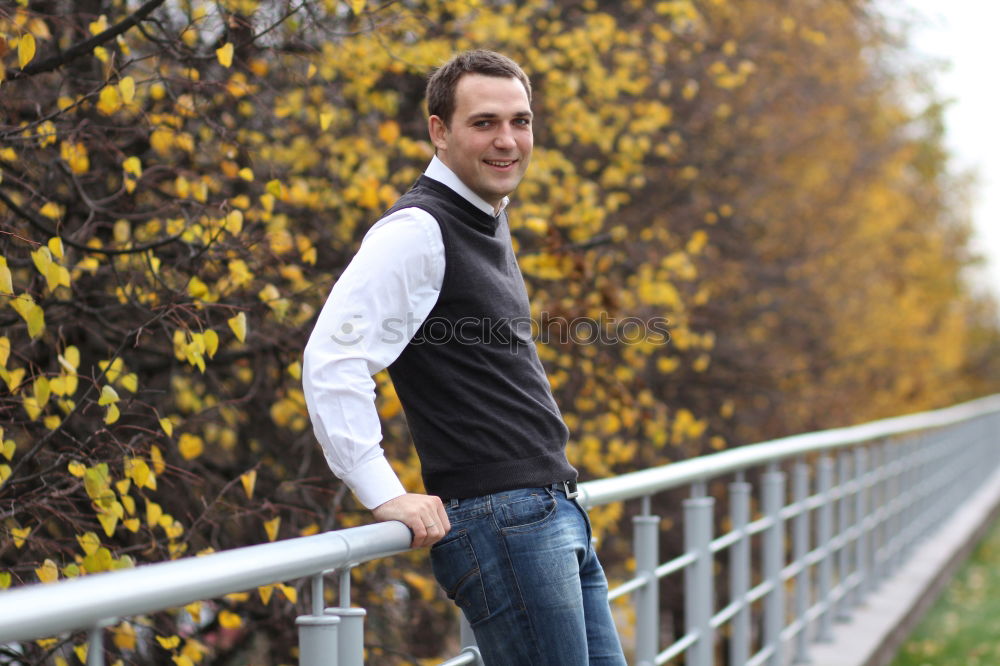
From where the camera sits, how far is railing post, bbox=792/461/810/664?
225 inches

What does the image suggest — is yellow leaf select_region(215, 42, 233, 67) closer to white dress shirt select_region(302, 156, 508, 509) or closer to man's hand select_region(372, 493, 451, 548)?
white dress shirt select_region(302, 156, 508, 509)

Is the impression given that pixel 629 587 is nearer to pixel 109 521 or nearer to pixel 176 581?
pixel 109 521

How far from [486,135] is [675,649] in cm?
217

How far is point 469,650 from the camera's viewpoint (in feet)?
8.43

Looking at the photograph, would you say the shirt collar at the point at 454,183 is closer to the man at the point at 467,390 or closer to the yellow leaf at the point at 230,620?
the man at the point at 467,390

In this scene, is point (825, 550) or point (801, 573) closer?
point (801, 573)

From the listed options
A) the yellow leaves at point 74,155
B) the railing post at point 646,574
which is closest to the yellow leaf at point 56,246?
the yellow leaves at point 74,155

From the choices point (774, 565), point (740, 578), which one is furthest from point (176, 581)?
point (774, 565)

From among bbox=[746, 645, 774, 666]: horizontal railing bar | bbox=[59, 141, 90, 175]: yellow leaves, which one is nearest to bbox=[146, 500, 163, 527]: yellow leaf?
bbox=[59, 141, 90, 175]: yellow leaves

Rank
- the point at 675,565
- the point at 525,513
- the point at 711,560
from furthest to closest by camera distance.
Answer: the point at 711,560 < the point at 675,565 < the point at 525,513

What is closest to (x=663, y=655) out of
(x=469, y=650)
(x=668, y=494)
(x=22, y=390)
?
(x=469, y=650)

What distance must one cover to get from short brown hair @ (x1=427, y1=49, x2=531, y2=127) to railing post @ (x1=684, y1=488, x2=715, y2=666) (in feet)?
7.05

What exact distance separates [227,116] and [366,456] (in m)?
3.65

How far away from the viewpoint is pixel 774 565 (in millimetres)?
5312
